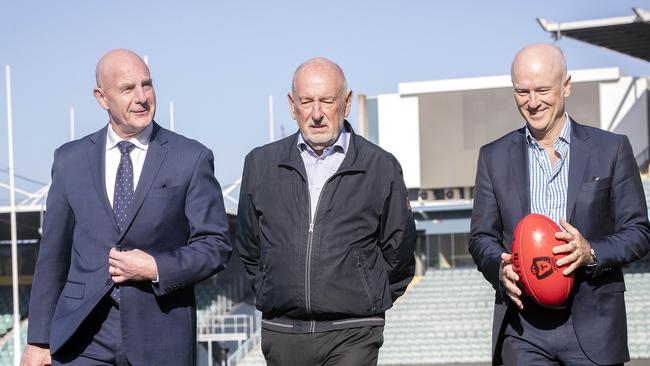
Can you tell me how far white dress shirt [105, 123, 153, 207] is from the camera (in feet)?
13.5

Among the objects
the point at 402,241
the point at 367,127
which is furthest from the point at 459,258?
the point at 402,241

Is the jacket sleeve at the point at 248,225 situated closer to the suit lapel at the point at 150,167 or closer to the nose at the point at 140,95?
the suit lapel at the point at 150,167

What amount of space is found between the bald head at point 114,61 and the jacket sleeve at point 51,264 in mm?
455

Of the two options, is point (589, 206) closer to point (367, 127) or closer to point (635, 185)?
point (635, 185)

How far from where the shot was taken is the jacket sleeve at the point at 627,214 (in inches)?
162

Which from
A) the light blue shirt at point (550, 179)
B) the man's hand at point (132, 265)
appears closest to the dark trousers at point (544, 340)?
the light blue shirt at point (550, 179)

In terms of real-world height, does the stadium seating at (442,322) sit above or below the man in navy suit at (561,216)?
below

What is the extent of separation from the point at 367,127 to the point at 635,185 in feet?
109

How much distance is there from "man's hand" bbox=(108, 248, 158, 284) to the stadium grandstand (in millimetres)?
23793

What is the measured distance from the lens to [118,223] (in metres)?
4.02

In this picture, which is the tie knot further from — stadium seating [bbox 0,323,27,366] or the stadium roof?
the stadium roof

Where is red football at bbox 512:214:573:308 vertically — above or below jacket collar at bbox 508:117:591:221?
below

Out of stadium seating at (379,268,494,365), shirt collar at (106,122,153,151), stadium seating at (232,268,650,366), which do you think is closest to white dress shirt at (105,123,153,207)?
shirt collar at (106,122,153,151)

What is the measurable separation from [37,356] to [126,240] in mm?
543
